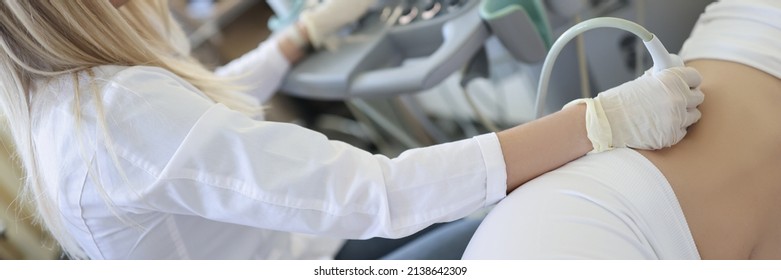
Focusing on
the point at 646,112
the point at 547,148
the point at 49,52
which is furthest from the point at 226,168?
the point at 646,112

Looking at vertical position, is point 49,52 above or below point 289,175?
above

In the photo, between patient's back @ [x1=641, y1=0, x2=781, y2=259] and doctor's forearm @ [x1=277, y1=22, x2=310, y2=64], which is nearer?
patient's back @ [x1=641, y1=0, x2=781, y2=259]

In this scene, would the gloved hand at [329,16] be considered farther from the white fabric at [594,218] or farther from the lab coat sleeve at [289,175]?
the white fabric at [594,218]

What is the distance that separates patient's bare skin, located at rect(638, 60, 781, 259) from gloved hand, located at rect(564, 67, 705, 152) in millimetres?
23

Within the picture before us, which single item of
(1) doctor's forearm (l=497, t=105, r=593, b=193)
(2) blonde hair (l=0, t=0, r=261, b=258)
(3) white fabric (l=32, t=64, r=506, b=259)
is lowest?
(1) doctor's forearm (l=497, t=105, r=593, b=193)

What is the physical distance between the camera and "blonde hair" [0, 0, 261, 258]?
74 cm

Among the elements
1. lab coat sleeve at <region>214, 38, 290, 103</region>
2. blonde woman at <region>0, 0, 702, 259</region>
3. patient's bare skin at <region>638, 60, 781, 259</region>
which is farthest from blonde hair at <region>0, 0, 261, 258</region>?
patient's bare skin at <region>638, 60, 781, 259</region>

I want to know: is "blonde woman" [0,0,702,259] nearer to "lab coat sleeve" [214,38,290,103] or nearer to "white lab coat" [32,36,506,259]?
"white lab coat" [32,36,506,259]

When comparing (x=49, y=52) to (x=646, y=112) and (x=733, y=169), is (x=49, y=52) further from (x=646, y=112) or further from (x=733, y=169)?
(x=733, y=169)

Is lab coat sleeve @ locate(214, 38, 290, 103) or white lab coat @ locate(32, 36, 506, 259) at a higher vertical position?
white lab coat @ locate(32, 36, 506, 259)

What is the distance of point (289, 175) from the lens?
0.73m

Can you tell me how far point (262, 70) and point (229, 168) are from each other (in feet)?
1.99

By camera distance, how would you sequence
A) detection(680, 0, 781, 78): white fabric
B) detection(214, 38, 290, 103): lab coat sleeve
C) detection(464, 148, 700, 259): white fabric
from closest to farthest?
detection(464, 148, 700, 259): white fabric → detection(680, 0, 781, 78): white fabric → detection(214, 38, 290, 103): lab coat sleeve

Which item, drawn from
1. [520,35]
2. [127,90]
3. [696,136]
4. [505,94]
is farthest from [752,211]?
[505,94]
